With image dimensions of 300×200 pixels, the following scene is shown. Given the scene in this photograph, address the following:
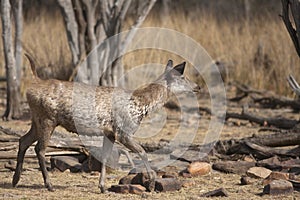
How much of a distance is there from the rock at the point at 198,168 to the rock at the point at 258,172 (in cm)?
47

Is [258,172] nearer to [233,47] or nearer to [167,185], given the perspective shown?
[167,185]

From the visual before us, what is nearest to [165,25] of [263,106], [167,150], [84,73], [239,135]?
[263,106]

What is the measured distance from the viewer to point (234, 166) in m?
7.65

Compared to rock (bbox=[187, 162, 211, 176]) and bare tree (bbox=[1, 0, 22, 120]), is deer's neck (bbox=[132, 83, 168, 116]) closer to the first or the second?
rock (bbox=[187, 162, 211, 176])

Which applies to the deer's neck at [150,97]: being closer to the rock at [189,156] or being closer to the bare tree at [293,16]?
the rock at [189,156]

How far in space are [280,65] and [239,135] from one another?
387 cm

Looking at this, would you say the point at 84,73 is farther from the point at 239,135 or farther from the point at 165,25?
the point at 165,25

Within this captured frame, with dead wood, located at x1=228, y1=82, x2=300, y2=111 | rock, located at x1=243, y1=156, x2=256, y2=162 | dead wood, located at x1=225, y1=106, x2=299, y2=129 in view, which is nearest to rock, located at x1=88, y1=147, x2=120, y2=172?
rock, located at x1=243, y1=156, x2=256, y2=162

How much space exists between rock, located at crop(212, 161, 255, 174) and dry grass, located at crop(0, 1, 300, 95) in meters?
6.23

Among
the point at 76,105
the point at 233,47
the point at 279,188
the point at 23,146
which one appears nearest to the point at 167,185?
the point at 279,188

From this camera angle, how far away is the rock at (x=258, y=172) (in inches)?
285

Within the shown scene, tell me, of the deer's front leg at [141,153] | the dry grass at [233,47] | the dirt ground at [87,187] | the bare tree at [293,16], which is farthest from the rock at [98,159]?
the dry grass at [233,47]

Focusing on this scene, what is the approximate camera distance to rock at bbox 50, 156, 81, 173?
25.2ft

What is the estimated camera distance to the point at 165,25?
54.6 feet
